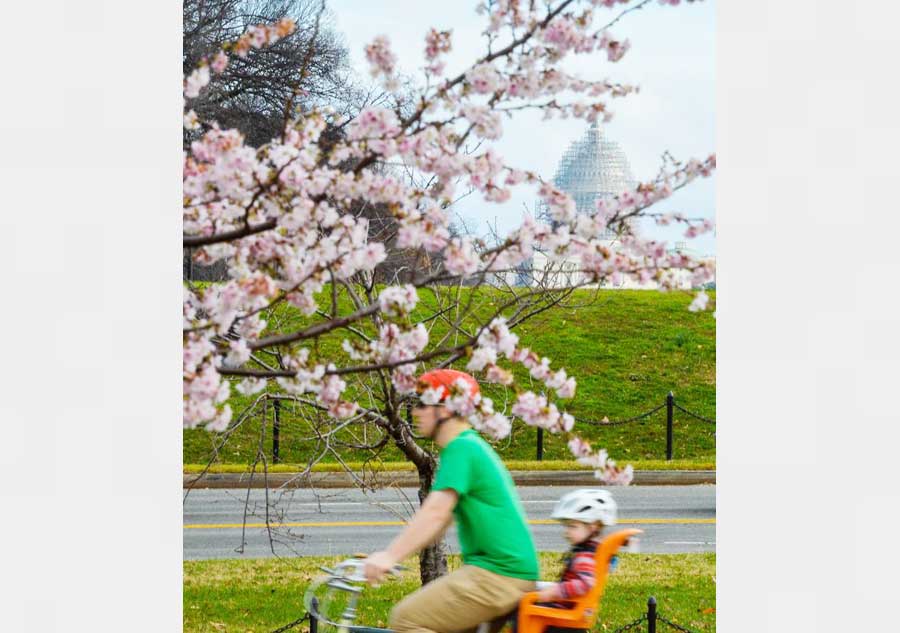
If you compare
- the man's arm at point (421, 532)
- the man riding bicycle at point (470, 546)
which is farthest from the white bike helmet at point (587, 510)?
the man's arm at point (421, 532)

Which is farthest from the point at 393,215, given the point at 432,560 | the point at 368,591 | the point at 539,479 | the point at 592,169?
the point at 539,479

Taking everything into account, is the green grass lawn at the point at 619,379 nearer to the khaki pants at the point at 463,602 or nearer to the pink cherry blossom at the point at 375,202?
the pink cherry blossom at the point at 375,202

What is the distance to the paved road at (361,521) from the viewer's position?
8.95 metres

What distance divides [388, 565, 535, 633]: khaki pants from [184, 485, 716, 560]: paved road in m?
4.85

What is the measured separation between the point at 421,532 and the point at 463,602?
239mm

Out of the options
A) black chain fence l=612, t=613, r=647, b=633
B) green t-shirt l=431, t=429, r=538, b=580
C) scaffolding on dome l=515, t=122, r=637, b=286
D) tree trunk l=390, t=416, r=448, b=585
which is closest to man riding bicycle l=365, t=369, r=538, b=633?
green t-shirt l=431, t=429, r=538, b=580

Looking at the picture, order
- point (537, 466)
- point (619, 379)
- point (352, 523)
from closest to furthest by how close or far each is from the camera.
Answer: point (352, 523), point (537, 466), point (619, 379)

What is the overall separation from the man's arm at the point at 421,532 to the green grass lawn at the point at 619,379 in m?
7.56

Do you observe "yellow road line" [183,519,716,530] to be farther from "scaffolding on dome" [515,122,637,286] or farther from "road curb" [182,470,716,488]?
"scaffolding on dome" [515,122,637,286]

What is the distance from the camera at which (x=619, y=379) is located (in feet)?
49.5

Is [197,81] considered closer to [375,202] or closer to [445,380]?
[375,202]
